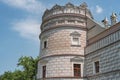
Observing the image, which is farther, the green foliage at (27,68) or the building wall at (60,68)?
the green foliage at (27,68)

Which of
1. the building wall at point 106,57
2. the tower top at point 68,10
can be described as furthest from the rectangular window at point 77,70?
the tower top at point 68,10

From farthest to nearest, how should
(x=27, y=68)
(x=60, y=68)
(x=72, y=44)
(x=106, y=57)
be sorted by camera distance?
(x=27, y=68) < (x=72, y=44) < (x=60, y=68) < (x=106, y=57)

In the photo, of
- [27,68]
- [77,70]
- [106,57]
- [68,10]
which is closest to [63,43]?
[77,70]

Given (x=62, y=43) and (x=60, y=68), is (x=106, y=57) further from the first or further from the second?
(x=62, y=43)

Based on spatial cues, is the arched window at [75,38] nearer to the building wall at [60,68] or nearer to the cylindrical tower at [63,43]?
the cylindrical tower at [63,43]

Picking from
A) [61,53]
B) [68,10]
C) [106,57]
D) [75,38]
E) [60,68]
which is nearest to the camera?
[106,57]

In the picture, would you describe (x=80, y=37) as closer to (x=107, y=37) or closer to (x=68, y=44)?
(x=68, y=44)

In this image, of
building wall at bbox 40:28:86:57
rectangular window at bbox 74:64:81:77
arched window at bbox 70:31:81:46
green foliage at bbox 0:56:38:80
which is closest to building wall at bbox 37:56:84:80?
rectangular window at bbox 74:64:81:77

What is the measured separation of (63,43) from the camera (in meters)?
25.0

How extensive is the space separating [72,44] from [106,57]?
4.57 metres

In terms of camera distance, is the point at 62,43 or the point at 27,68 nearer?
the point at 62,43

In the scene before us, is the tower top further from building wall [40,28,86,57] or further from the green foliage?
the green foliage

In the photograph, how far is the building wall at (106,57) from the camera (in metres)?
19.9

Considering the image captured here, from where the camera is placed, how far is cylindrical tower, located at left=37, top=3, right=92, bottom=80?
80.0 feet
